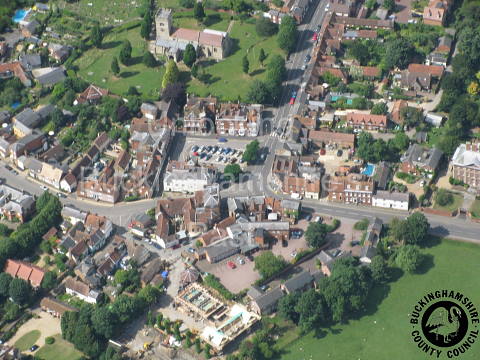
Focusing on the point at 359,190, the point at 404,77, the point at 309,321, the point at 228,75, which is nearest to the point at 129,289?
the point at 309,321

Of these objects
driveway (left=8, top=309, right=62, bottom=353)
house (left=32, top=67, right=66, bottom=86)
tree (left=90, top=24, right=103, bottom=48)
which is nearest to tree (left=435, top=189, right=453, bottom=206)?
driveway (left=8, top=309, right=62, bottom=353)

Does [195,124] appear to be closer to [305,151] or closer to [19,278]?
[305,151]

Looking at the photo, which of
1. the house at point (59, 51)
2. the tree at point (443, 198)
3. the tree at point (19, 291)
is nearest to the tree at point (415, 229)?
the tree at point (443, 198)

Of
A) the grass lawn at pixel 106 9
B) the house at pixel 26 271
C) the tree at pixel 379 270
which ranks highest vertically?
the grass lawn at pixel 106 9

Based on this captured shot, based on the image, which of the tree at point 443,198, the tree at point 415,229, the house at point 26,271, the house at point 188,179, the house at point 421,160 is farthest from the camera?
the house at point 421,160

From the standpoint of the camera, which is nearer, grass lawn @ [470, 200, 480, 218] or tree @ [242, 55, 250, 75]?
grass lawn @ [470, 200, 480, 218]

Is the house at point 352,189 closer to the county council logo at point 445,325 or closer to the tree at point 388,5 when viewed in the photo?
the county council logo at point 445,325

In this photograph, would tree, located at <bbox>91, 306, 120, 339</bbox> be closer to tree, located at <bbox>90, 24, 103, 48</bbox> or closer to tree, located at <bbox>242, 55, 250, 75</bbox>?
tree, located at <bbox>242, 55, 250, 75</bbox>
